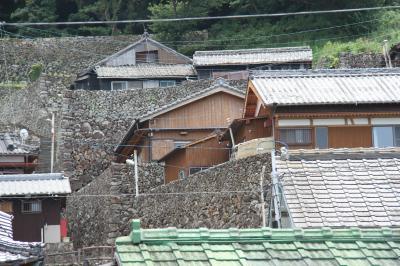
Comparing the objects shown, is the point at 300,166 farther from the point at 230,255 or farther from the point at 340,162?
the point at 230,255

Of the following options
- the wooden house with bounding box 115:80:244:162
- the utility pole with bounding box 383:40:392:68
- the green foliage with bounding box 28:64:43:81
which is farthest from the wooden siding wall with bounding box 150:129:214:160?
the green foliage with bounding box 28:64:43:81

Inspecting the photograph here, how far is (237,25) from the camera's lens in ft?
150

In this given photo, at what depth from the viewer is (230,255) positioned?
6727 mm

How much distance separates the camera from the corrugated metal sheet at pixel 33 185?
81.3ft

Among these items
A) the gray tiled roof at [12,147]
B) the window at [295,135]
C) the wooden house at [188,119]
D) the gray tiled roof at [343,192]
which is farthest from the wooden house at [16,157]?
the gray tiled roof at [343,192]

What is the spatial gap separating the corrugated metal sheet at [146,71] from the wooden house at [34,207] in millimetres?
14630

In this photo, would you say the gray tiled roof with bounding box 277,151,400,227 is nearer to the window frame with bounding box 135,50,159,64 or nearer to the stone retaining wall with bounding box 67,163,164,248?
the stone retaining wall with bounding box 67,163,164,248

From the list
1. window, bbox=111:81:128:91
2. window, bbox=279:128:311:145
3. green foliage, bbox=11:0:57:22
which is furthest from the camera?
green foliage, bbox=11:0:57:22

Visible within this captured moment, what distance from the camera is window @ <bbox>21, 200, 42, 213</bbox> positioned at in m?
25.1

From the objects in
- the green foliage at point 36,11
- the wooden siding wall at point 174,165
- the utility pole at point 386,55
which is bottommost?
the wooden siding wall at point 174,165

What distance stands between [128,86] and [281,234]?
1288 inches

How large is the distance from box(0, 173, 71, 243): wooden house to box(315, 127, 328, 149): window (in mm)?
8023

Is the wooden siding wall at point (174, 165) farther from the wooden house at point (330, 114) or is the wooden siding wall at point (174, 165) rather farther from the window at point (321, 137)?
the window at point (321, 137)

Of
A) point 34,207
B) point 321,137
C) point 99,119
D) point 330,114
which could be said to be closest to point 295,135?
point 321,137
